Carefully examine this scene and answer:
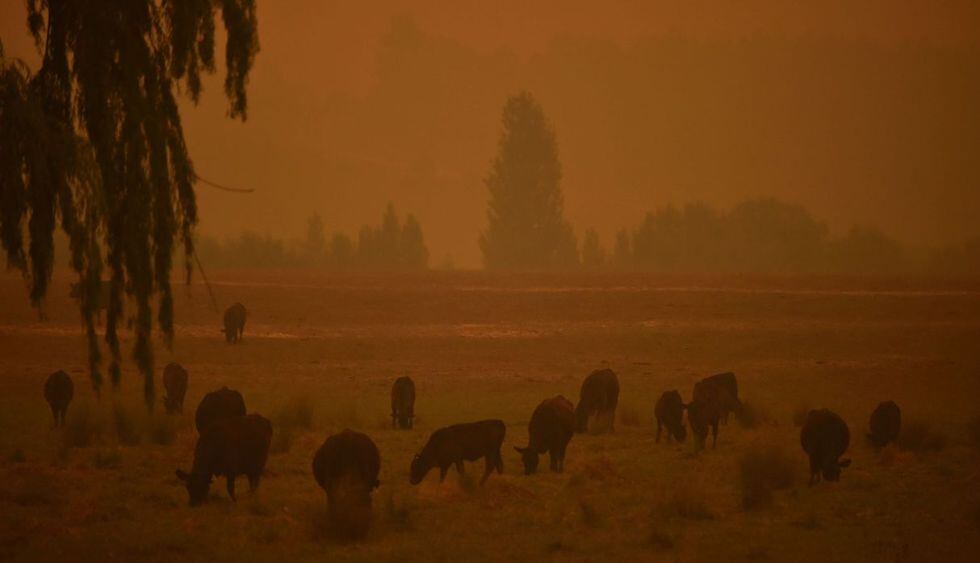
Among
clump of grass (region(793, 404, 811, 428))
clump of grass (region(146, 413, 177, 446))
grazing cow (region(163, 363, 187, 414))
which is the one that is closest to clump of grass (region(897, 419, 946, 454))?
clump of grass (region(793, 404, 811, 428))

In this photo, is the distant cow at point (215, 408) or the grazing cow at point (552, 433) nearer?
the grazing cow at point (552, 433)

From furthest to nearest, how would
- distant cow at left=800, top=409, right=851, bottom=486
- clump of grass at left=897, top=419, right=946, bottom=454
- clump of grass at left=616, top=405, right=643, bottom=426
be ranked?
1. clump of grass at left=616, top=405, right=643, bottom=426
2. clump of grass at left=897, top=419, right=946, bottom=454
3. distant cow at left=800, top=409, right=851, bottom=486

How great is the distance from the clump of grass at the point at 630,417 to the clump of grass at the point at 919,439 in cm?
550

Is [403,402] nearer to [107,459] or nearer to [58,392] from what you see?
[58,392]

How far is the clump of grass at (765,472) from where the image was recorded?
15.7 metres

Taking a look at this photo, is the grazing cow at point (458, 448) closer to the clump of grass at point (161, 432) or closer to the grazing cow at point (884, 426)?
the clump of grass at point (161, 432)

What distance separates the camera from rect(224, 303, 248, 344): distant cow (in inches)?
1425

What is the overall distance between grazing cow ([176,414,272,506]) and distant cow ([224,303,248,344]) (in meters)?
20.7

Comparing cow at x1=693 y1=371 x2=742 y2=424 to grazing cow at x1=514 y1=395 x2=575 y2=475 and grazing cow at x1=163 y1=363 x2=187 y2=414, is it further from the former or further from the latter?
grazing cow at x1=163 y1=363 x2=187 y2=414

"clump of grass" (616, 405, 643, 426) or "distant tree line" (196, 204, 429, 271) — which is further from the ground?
"distant tree line" (196, 204, 429, 271)

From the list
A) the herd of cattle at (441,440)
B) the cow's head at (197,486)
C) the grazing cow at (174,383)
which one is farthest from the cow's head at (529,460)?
the grazing cow at (174,383)

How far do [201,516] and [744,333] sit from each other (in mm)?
29180

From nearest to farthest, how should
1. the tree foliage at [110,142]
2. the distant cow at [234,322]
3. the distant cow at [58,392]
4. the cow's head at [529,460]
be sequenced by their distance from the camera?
the tree foliage at [110,142] < the cow's head at [529,460] < the distant cow at [58,392] < the distant cow at [234,322]

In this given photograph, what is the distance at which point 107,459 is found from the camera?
18016 millimetres
